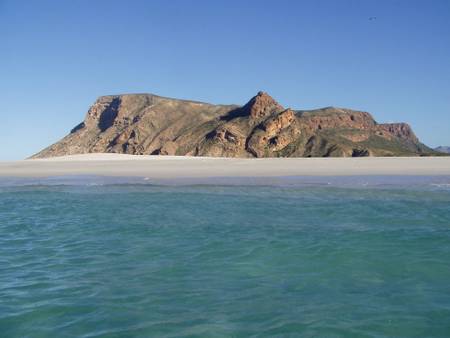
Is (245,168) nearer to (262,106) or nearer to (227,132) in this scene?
(227,132)

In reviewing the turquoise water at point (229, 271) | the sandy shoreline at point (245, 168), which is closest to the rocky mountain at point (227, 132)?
the sandy shoreline at point (245, 168)

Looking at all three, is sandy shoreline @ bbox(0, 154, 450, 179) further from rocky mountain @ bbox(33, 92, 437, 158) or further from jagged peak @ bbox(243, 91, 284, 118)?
jagged peak @ bbox(243, 91, 284, 118)

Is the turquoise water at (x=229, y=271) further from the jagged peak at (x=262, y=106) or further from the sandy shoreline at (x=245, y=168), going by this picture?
the jagged peak at (x=262, y=106)

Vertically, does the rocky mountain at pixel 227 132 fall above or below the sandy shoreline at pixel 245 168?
above

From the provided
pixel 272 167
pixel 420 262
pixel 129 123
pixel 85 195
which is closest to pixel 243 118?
pixel 129 123

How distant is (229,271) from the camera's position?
7559mm

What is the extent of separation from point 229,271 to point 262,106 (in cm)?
14435

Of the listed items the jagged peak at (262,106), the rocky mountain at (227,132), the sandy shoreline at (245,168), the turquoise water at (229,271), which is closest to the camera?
the turquoise water at (229,271)

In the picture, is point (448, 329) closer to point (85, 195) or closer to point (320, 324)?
point (320, 324)

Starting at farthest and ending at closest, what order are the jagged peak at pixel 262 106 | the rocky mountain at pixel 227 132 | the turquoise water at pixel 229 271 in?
the jagged peak at pixel 262 106, the rocky mountain at pixel 227 132, the turquoise water at pixel 229 271

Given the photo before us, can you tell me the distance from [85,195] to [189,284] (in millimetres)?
13883

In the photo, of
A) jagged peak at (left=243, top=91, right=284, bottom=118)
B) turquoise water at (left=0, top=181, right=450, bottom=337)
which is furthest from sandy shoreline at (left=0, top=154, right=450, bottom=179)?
jagged peak at (left=243, top=91, right=284, bottom=118)

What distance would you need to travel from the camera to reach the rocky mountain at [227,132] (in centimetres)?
13550

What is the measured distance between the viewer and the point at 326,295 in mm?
6309
